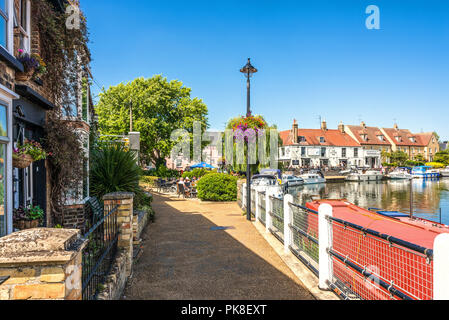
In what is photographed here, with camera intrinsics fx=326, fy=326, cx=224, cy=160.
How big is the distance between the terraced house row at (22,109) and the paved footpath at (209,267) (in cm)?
232

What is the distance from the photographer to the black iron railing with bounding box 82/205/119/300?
11.4ft

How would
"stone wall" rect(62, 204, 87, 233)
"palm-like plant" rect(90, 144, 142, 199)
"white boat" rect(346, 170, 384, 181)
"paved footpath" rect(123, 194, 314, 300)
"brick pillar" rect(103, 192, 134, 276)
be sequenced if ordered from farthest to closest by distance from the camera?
"white boat" rect(346, 170, 384, 181) < "palm-like plant" rect(90, 144, 142, 199) < "stone wall" rect(62, 204, 87, 233) < "brick pillar" rect(103, 192, 134, 276) < "paved footpath" rect(123, 194, 314, 300)

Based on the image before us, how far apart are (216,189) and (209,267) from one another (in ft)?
35.4

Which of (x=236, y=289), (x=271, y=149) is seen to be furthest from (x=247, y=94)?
(x=271, y=149)

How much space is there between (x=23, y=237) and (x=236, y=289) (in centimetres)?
345

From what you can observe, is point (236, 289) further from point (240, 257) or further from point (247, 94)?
point (247, 94)

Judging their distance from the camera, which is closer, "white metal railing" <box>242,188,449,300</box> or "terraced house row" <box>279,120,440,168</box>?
"white metal railing" <box>242,188,449,300</box>

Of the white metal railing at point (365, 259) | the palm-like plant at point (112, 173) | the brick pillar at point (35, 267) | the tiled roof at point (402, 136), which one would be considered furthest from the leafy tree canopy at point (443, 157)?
the brick pillar at point (35, 267)

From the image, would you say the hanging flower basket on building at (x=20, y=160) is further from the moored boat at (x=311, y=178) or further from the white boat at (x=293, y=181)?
the moored boat at (x=311, y=178)

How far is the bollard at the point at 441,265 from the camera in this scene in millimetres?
2311

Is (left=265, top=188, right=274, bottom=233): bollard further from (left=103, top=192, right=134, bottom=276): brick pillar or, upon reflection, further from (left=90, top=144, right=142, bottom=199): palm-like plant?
(left=103, top=192, right=134, bottom=276): brick pillar

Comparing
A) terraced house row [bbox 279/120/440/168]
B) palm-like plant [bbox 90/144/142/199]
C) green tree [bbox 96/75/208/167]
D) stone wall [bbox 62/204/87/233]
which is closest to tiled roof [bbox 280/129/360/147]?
terraced house row [bbox 279/120/440/168]

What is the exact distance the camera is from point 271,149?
3597cm

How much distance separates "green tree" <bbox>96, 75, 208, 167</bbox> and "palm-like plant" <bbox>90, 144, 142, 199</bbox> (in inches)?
957
